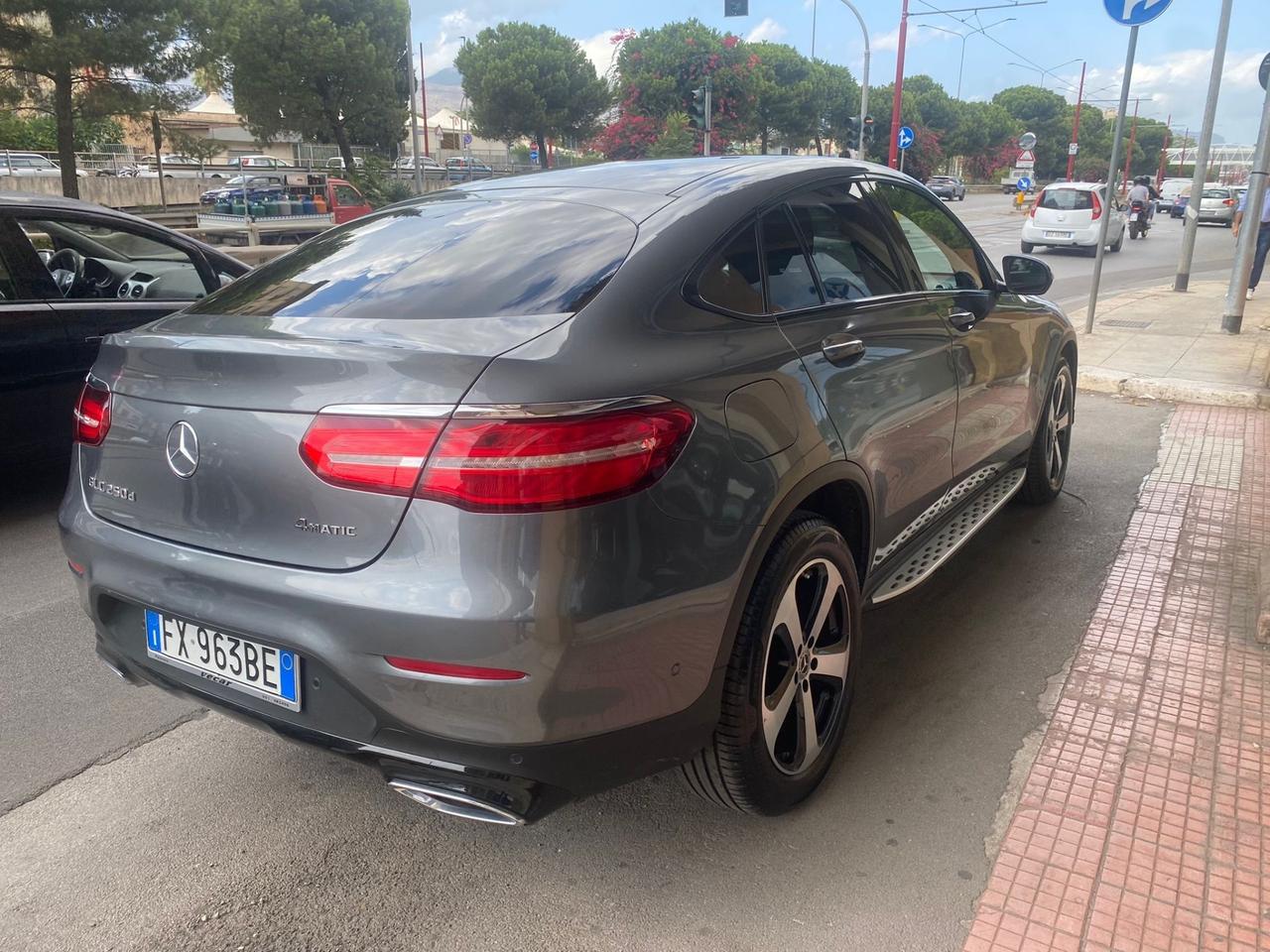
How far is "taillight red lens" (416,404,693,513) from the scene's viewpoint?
1874 mm

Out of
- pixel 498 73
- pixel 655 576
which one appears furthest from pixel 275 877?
pixel 498 73

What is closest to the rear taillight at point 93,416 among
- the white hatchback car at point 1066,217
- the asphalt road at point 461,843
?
the asphalt road at point 461,843

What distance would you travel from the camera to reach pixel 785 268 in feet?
8.94

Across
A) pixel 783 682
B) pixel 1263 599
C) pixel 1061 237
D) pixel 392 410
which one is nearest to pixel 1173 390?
pixel 1263 599

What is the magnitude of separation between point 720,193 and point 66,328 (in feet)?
12.4

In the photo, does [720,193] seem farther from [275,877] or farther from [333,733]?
[275,877]

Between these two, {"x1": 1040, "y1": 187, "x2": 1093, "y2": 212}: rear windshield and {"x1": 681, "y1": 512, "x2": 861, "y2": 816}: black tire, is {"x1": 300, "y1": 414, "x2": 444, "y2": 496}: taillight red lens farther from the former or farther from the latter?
{"x1": 1040, "y1": 187, "x2": 1093, "y2": 212}: rear windshield

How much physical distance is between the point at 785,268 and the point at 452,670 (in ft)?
4.75

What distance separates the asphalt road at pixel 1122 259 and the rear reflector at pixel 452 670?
13142 mm

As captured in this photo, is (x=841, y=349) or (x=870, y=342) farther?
(x=870, y=342)

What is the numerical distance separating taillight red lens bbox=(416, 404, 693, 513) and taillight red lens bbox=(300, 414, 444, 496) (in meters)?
0.04

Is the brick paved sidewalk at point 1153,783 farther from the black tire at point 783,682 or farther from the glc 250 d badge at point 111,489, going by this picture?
the glc 250 d badge at point 111,489

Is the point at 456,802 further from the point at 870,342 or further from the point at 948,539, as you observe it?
the point at 948,539

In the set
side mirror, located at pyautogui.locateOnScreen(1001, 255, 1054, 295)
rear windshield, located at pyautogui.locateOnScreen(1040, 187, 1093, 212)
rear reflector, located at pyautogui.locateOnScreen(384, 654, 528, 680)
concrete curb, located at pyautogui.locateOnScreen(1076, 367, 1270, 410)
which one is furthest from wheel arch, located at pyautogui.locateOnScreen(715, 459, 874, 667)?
rear windshield, located at pyautogui.locateOnScreen(1040, 187, 1093, 212)
